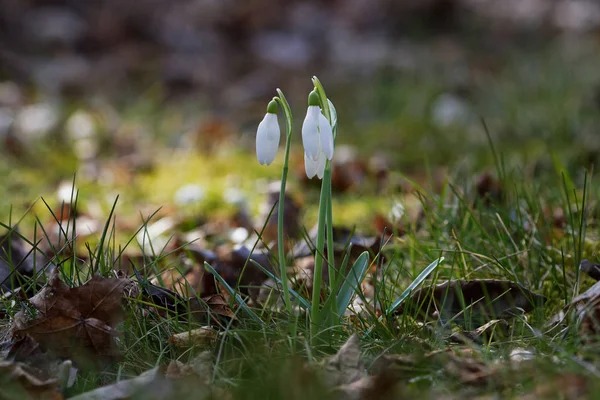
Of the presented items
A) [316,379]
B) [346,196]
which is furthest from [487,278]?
[346,196]

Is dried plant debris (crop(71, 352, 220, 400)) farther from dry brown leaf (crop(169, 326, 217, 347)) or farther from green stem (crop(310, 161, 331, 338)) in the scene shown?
green stem (crop(310, 161, 331, 338))

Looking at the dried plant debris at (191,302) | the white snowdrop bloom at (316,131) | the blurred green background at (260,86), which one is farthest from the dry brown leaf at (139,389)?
the blurred green background at (260,86)

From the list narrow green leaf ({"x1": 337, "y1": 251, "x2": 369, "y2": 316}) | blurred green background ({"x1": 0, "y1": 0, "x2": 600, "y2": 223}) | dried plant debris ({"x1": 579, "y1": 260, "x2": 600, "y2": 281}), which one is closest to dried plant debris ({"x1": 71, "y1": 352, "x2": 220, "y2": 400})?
narrow green leaf ({"x1": 337, "y1": 251, "x2": 369, "y2": 316})

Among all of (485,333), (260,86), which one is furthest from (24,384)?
(260,86)

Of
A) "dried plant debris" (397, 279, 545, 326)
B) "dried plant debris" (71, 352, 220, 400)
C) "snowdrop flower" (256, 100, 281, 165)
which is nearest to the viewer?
"dried plant debris" (71, 352, 220, 400)

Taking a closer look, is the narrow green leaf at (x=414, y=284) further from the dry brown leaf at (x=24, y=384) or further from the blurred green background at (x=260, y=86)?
the blurred green background at (x=260, y=86)

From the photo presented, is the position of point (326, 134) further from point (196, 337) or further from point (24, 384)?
point (24, 384)

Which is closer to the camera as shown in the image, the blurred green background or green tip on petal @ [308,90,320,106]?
green tip on petal @ [308,90,320,106]
